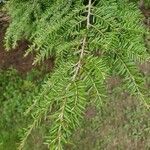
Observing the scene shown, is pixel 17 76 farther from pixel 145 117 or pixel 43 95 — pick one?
pixel 43 95

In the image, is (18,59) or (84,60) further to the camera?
(18,59)

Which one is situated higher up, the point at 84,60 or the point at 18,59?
the point at 84,60

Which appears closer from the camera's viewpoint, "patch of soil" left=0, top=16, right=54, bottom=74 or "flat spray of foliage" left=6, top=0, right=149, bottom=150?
"flat spray of foliage" left=6, top=0, right=149, bottom=150

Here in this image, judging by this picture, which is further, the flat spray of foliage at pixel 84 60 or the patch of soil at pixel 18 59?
the patch of soil at pixel 18 59

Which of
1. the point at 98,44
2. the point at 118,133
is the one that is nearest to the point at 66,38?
the point at 98,44

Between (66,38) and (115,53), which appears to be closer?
(115,53)

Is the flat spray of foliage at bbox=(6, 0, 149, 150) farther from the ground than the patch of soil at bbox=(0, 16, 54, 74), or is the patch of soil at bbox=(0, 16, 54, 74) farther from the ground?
the flat spray of foliage at bbox=(6, 0, 149, 150)

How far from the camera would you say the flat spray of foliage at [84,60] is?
126cm

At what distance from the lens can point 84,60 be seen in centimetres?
136

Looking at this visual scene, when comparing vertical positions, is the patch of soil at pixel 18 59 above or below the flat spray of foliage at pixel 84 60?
below

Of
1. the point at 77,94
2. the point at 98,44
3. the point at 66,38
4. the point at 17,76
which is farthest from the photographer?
the point at 17,76

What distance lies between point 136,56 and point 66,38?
0.34m

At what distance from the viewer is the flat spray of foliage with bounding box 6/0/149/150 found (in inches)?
49.5

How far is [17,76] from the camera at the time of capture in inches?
280
